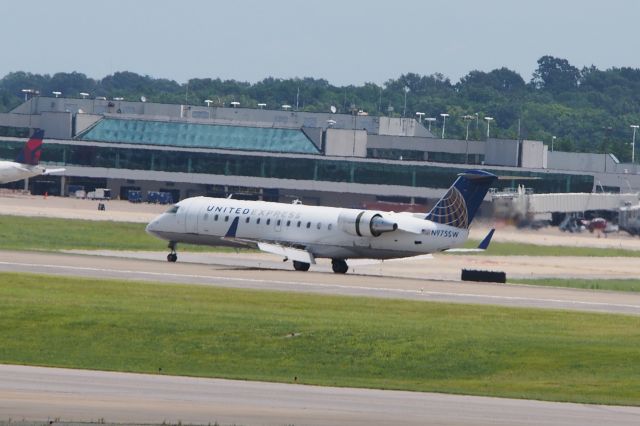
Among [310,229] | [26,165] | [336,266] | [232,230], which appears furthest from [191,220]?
[26,165]

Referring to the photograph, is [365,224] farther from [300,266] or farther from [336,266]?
[300,266]

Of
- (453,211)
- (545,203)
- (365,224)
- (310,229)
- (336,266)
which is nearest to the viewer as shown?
(453,211)

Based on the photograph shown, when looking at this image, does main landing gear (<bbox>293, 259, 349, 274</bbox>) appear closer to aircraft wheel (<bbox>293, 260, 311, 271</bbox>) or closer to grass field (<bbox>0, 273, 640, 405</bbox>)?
aircraft wheel (<bbox>293, 260, 311, 271</bbox>)

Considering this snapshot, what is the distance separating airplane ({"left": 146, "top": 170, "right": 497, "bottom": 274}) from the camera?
77.4 m

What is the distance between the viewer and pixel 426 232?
77.2m

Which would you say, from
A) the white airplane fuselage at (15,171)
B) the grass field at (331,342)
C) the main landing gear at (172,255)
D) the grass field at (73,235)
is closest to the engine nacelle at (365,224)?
the main landing gear at (172,255)

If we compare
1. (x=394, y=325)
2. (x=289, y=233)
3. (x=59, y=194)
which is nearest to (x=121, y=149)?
(x=59, y=194)

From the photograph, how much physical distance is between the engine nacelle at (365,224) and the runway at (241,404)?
37.1 m

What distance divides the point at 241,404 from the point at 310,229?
45255mm

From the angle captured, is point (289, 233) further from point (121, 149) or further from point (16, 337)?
point (121, 149)

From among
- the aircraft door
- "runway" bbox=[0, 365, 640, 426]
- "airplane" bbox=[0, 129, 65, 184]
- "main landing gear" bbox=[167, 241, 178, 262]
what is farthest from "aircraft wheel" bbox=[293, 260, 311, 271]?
"airplane" bbox=[0, 129, 65, 184]

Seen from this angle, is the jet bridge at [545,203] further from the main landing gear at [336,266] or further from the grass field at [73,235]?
the grass field at [73,235]

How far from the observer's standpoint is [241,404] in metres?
35.9

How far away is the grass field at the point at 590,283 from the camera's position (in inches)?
3310
